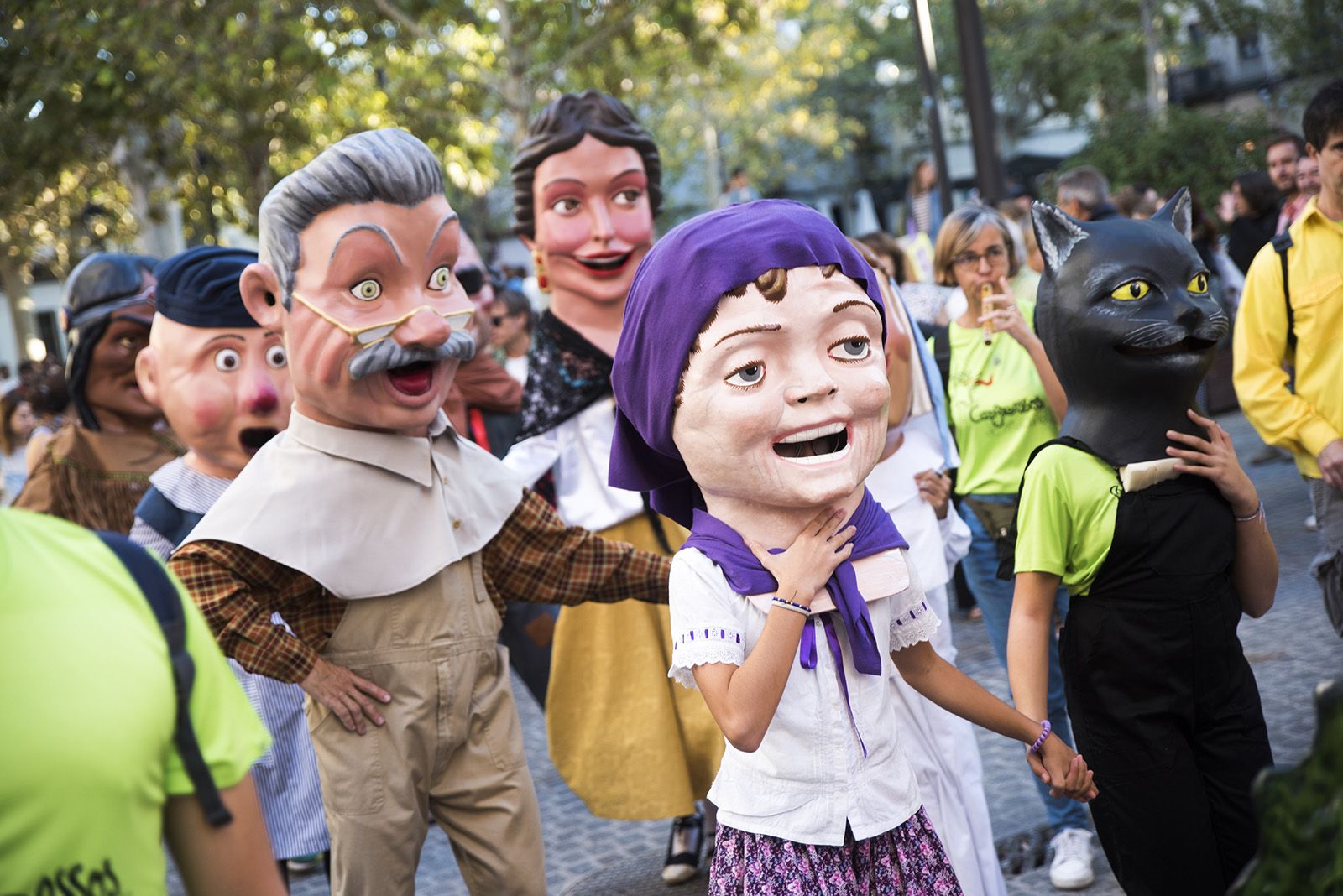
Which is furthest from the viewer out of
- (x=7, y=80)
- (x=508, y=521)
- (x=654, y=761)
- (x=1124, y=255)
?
(x=7, y=80)

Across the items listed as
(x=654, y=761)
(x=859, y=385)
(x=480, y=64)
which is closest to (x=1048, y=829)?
(x=654, y=761)

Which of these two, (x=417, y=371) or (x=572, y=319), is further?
(x=572, y=319)

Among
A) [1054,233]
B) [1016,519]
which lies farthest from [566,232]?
[1016,519]

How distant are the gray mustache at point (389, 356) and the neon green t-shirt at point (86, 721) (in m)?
1.51

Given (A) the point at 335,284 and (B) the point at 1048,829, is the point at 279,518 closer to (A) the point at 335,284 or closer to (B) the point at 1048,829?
(A) the point at 335,284

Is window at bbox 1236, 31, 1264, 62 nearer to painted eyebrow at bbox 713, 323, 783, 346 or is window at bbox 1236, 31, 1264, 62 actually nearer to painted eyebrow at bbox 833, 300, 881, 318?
painted eyebrow at bbox 833, 300, 881, 318

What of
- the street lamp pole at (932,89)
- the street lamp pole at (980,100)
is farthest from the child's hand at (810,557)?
the street lamp pole at (932,89)

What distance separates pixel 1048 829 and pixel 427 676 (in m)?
2.26

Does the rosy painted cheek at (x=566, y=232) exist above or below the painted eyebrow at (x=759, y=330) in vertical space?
above

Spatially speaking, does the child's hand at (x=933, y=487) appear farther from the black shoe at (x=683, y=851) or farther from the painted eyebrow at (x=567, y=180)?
the painted eyebrow at (x=567, y=180)

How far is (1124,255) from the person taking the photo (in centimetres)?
304

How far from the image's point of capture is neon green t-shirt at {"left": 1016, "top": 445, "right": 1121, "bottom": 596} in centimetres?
303

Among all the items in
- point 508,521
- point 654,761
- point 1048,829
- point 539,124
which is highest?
point 539,124

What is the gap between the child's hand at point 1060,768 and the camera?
2750 mm
